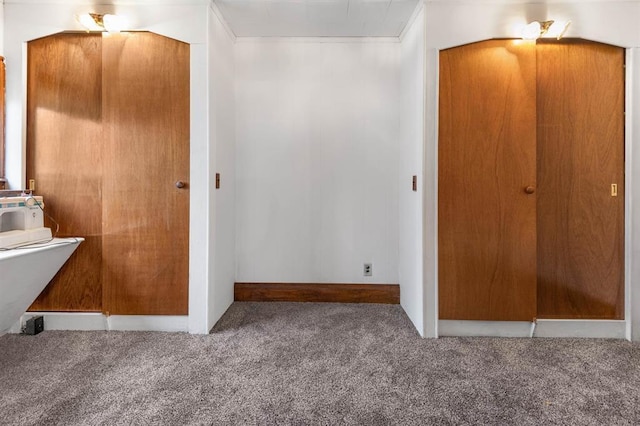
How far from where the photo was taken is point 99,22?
6.58ft

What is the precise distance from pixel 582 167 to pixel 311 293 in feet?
7.13

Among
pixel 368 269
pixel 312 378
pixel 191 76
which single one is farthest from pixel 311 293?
pixel 191 76

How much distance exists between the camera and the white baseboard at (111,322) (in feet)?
6.89

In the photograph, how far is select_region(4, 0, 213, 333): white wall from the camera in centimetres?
207

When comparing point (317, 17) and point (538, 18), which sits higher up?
point (317, 17)

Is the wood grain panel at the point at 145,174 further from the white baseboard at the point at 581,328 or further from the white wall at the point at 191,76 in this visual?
the white baseboard at the point at 581,328

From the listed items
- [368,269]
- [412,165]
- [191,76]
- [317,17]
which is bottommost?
[368,269]

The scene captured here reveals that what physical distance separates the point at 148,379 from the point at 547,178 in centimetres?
269

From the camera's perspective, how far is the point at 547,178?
2.06m

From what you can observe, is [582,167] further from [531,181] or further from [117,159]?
[117,159]

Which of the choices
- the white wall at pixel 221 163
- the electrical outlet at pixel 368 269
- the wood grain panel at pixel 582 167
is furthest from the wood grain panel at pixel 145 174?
the wood grain panel at pixel 582 167

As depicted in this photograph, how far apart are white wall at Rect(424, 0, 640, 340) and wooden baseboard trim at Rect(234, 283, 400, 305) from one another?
644 millimetres

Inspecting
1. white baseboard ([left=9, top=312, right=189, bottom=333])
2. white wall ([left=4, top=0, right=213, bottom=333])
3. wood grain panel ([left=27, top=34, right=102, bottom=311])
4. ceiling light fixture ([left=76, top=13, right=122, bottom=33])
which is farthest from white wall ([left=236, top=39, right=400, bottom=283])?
wood grain panel ([left=27, top=34, right=102, bottom=311])

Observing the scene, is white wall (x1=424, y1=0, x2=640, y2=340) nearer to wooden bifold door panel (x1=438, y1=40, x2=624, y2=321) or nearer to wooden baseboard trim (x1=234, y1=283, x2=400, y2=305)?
wooden bifold door panel (x1=438, y1=40, x2=624, y2=321)
